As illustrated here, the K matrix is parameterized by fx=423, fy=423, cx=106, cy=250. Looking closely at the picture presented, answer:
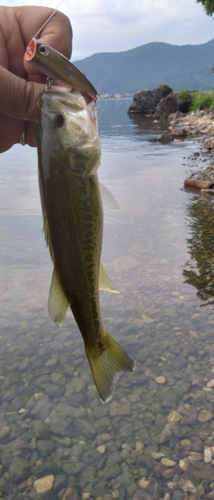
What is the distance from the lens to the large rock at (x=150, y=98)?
5803 centimetres

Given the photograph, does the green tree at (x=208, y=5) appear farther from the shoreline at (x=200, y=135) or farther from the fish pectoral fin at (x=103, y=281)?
the fish pectoral fin at (x=103, y=281)

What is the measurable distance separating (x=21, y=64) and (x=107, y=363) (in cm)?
189

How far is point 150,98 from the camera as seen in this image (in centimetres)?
5825

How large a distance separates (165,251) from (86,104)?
6.46 m

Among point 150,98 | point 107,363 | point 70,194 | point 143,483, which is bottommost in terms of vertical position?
point 150,98

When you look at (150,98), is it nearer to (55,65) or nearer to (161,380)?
(161,380)

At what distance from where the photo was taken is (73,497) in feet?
11.6

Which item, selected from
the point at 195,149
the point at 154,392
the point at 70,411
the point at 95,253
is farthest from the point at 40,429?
the point at 195,149

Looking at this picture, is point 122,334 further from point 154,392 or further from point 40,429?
point 40,429

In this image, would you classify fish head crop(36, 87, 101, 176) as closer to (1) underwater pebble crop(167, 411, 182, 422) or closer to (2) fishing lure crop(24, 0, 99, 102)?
(2) fishing lure crop(24, 0, 99, 102)

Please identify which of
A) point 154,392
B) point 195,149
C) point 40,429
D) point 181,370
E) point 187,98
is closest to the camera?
point 40,429

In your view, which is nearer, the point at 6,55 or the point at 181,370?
the point at 6,55

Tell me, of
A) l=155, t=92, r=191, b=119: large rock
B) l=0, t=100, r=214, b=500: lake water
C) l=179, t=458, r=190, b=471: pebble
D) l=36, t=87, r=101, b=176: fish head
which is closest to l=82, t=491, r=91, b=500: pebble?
l=0, t=100, r=214, b=500: lake water

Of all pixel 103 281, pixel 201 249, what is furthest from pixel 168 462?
pixel 201 249
